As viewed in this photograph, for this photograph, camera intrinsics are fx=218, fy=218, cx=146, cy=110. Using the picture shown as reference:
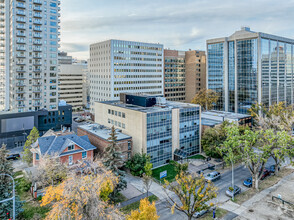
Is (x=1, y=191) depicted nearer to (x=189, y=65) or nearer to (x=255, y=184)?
(x=255, y=184)

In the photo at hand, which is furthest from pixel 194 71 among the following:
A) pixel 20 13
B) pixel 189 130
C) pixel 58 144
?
pixel 58 144

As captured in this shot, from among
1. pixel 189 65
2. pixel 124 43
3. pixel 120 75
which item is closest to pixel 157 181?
pixel 120 75

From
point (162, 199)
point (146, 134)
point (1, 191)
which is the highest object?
point (146, 134)

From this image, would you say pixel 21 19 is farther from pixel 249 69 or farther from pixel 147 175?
pixel 249 69

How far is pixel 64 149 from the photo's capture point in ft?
127

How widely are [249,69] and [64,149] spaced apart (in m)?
67.2

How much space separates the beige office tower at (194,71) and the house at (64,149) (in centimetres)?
7938

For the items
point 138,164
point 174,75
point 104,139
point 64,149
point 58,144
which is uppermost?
point 174,75

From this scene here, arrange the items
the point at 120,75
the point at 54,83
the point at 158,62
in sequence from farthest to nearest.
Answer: the point at 158,62 < the point at 120,75 < the point at 54,83

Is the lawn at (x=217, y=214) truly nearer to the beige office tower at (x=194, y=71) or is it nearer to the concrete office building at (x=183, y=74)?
the concrete office building at (x=183, y=74)

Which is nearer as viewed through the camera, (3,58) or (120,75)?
(3,58)

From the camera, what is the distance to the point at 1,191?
25.7 metres

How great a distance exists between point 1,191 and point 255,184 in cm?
3562

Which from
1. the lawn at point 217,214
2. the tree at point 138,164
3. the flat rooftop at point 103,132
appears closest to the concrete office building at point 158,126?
the flat rooftop at point 103,132
